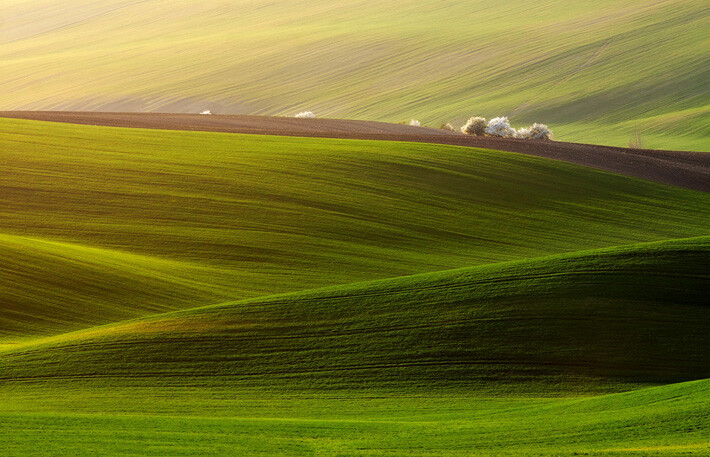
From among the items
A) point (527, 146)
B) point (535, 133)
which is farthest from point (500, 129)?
point (527, 146)

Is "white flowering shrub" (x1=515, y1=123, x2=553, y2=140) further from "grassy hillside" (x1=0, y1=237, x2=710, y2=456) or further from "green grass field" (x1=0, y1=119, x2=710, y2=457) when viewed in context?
"grassy hillside" (x1=0, y1=237, x2=710, y2=456)

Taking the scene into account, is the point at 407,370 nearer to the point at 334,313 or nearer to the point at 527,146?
the point at 334,313

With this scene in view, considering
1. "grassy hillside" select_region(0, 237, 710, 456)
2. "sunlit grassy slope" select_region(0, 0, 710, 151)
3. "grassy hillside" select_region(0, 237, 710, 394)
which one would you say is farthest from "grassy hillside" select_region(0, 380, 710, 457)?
"sunlit grassy slope" select_region(0, 0, 710, 151)

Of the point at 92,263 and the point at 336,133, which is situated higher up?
the point at 336,133

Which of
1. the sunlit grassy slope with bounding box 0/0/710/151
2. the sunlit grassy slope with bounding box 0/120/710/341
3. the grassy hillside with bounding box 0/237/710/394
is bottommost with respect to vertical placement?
the grassy hillside with bounding box 0/237/710/394

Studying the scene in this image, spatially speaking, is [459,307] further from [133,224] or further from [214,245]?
[133,224]

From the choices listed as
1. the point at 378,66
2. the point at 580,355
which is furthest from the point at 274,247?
the point at 378,66
